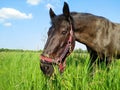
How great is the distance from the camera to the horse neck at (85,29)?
644 cm

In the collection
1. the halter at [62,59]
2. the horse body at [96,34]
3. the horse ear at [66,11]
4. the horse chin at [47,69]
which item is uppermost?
the horse ear at [66,11]

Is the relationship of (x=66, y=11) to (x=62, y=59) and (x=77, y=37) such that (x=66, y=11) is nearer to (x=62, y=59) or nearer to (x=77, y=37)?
(x=77, y=37)

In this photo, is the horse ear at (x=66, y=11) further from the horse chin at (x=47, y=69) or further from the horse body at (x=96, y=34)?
the horse chin at (x=47, y=69)

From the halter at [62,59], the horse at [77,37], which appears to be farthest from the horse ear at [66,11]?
the halter at [62,59]

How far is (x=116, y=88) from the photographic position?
3.86 metres

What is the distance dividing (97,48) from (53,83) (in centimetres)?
241

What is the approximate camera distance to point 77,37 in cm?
643

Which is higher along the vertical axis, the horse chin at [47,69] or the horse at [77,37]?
the horse at [77,37]

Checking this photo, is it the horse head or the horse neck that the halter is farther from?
the horse neck

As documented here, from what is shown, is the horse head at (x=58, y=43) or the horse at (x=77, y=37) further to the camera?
the horse at (x=77, y=37)

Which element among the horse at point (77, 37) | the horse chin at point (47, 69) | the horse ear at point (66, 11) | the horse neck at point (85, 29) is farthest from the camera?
the horse neck at point (85, 29)

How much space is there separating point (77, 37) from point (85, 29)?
335 mm

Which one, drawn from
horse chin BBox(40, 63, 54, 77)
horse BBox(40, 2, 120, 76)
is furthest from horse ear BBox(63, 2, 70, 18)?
horse chin BBox(40, 63, 54, 77)

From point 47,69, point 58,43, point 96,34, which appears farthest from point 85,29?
point 47,69
